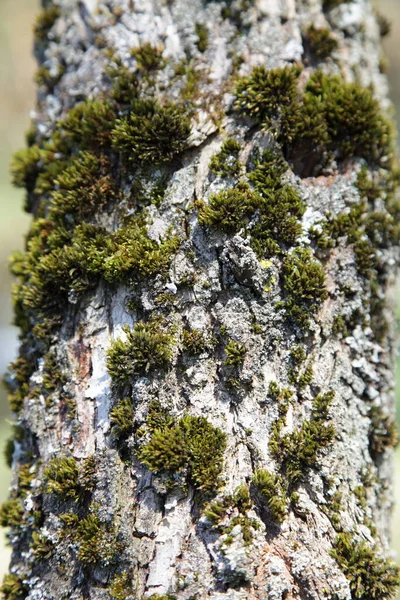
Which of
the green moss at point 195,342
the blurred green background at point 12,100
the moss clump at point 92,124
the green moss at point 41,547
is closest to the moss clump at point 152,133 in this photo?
the moss clump at point 92,124

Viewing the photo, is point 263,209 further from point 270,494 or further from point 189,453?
point 270,494

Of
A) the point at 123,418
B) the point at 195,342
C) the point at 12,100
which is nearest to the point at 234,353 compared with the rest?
the point at 195,342

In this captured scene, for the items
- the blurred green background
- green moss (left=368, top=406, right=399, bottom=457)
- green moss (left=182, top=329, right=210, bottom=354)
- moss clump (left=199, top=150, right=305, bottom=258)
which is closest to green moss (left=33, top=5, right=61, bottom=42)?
moss clump (left=199, top=150, right=305, bottom=258)

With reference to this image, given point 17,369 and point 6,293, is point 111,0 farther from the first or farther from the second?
point 6,293

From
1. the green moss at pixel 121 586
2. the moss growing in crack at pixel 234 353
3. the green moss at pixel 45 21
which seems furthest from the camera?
the green moss at pixel 45 21

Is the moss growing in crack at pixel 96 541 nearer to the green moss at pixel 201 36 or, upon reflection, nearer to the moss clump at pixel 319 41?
the green moss at pixel 201 36

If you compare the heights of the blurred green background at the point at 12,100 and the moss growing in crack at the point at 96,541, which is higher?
the blurred green background at the point at 12,100

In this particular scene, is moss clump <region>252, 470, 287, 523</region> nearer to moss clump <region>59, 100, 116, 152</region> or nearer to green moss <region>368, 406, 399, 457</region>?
green moss <region>368, 406, 399, 457</region>

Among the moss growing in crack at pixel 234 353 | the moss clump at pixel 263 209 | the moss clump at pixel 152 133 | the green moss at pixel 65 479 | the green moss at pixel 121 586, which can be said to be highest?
the moss clump at pixel 152 133
